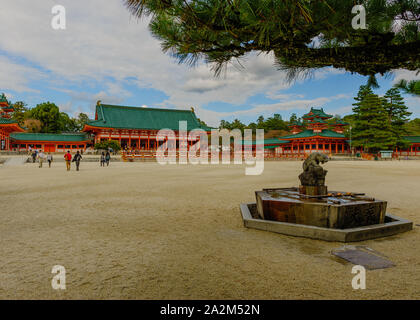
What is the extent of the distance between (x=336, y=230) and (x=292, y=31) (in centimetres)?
274

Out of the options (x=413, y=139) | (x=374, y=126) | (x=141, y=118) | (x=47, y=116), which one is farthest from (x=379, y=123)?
(x=47, y=116)

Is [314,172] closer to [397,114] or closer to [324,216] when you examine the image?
[324,216]

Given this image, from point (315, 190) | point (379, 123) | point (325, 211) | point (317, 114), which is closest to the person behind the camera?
point (325, 211)

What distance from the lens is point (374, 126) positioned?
116 ft

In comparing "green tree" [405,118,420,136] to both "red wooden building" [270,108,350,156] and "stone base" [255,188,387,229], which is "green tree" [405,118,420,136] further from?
"stone base" [255,188,387,229]

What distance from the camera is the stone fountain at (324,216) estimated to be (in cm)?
366

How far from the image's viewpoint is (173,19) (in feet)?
10.1

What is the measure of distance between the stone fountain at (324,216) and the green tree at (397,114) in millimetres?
40507

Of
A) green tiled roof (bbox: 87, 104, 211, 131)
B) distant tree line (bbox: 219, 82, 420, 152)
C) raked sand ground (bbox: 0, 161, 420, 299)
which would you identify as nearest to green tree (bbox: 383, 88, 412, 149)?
distant tree line (bbox: 219, 82, 420, 152)

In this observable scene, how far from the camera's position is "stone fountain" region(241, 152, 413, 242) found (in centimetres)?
366

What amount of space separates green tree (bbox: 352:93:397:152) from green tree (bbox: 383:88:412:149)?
180cm
